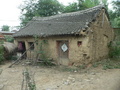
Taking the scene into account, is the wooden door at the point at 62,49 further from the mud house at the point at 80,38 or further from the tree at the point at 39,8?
the tree at the point at 39,8

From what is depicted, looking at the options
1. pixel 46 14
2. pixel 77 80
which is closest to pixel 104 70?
pixel 77 80

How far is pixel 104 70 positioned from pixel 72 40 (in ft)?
9.90

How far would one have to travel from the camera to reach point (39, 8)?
23812 millimetres

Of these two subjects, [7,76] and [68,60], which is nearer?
[7,76]

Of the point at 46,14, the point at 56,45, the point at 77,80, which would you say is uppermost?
→ the point at 46,14

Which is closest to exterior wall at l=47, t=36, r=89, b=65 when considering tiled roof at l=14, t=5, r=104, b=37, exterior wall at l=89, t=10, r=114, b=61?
tiled roof at l=14, t=5, r=104, b=37

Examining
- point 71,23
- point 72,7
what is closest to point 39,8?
point 72,7

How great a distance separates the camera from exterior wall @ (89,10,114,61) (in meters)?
10.2

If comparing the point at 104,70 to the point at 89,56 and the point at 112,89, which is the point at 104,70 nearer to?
the point at 89,56

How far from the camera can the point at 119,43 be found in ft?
41.5

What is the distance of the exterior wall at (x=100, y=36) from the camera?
10250mm

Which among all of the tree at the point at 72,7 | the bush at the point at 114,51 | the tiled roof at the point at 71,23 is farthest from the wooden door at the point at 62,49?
the tree at the point at 72,7

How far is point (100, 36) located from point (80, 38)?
2.50 metres

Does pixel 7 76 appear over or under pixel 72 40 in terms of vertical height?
under
